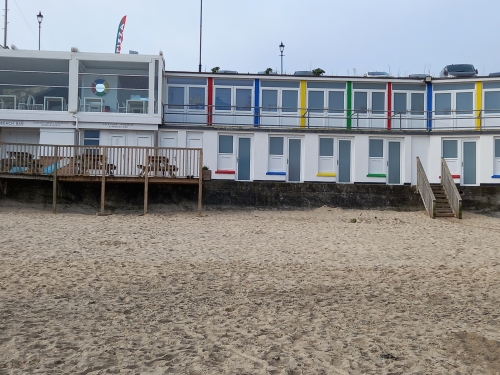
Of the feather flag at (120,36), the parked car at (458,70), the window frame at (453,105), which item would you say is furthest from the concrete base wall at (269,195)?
the feather flag at (120,36)

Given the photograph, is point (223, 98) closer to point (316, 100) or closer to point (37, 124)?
point (316, 100)

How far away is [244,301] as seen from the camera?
26.9 feet

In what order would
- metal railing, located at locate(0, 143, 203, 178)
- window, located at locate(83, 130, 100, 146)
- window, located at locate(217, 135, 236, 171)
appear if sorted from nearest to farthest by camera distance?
metal railing, located at locate(0, 143, 203, 178), window, located at locate(83, 130, 100, 146), window, located at locate(217, 135, 236, 171)

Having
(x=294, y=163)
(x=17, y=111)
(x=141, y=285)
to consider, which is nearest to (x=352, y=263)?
(x=141, y=285)

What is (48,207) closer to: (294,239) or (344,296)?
(294,239)

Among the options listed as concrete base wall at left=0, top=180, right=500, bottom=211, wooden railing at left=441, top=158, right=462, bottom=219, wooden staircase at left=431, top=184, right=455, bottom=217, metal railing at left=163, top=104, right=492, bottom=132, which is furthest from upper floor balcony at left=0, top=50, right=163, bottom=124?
wooden railing at left=441, top=158, right=462, bottom=219

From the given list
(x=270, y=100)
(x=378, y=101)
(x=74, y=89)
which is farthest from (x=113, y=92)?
(x=378, y=101)

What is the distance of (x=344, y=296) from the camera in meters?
8.70

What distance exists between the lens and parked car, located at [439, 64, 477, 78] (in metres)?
25.2

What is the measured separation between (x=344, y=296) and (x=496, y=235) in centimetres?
884

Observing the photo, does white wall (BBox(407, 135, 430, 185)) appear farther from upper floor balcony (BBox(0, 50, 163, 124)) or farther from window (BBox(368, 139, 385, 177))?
upper floor balcony (BBox(0, 50, 163, 124))

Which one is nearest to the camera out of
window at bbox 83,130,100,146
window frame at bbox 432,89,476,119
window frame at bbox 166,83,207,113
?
window at bbox 83,130,100,146

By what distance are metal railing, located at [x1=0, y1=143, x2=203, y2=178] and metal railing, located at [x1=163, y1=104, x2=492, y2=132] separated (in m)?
4.49

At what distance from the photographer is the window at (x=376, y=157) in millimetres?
23125
